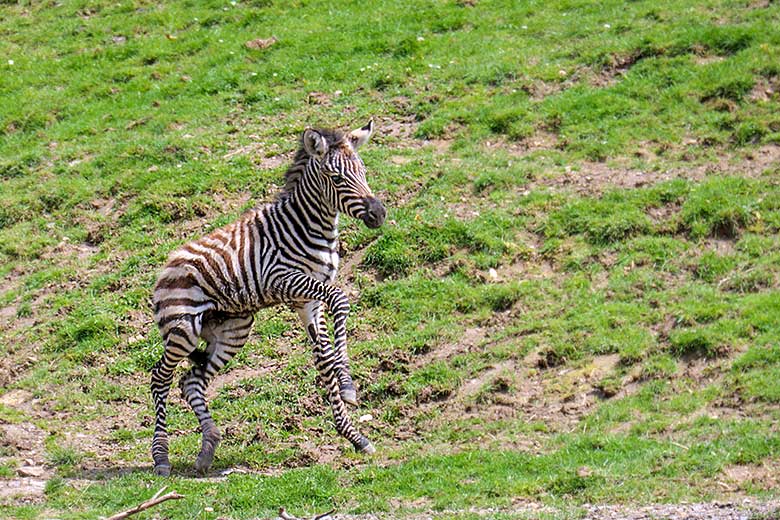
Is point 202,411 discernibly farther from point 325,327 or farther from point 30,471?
point 30,471

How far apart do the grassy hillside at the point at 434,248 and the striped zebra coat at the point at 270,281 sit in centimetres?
71

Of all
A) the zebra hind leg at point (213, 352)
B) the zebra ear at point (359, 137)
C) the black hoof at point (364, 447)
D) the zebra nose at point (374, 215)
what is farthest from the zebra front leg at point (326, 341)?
the zebra ear at point (359, 137)

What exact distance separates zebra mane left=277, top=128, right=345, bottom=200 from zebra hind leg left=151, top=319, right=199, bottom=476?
190cm

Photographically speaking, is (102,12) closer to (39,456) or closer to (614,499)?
(39,456)

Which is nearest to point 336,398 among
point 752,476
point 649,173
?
point 752,476

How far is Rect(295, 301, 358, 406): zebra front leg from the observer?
13055 millimetres

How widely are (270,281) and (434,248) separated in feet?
12.9

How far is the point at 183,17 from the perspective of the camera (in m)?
25.1

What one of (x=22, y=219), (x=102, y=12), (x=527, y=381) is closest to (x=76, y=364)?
(x=22, y=219)

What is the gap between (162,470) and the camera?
1266 cm

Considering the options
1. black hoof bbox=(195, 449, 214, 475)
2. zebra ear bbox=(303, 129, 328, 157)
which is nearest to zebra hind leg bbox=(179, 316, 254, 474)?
black hoof bbox=(195, 449, 214, 475)

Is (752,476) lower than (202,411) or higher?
higher

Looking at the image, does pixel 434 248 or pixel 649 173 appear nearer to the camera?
pixel 434 248

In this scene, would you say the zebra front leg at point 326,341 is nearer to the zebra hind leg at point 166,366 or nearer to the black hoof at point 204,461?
the zebra hind leg at point 166,366
